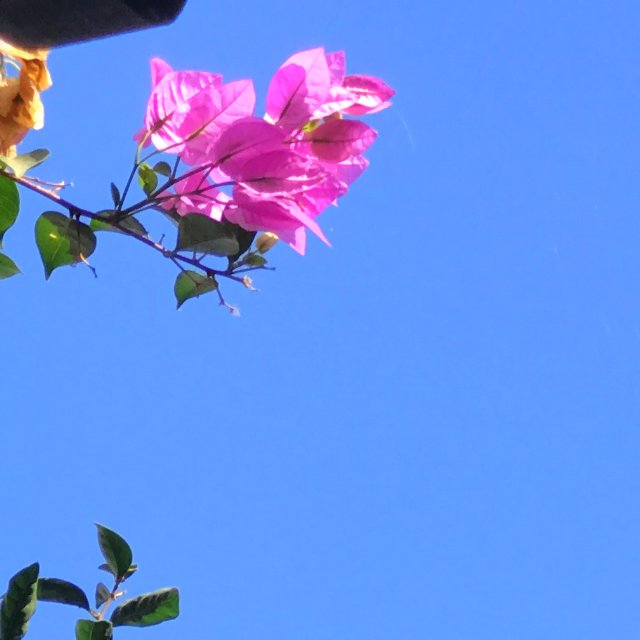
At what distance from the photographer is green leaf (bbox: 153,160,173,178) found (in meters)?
0.45

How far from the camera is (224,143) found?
41cm

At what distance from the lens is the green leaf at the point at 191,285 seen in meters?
0.46

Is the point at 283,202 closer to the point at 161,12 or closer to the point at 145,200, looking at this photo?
the point at 145,200

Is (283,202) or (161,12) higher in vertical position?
(283,202)

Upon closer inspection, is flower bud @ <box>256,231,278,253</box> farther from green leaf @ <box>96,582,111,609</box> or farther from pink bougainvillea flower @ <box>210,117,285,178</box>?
green leaf @ <box>96,582,111,609</box>

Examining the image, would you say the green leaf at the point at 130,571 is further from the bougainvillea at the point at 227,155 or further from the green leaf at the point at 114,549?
the bougainvillea at the point at 227,155

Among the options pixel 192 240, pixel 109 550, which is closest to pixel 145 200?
pixel 192 240

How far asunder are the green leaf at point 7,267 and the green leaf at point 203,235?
0.09 meters

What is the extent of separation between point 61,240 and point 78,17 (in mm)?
245

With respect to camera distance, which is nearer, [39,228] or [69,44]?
[69,44]

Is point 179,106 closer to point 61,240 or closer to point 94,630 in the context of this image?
point 61,240

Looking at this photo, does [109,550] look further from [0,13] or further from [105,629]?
[0,13]

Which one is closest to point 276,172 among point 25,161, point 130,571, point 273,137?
point 273,137

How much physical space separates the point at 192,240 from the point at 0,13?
234mm
